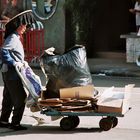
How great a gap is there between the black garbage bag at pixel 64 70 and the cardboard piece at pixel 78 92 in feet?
0.38

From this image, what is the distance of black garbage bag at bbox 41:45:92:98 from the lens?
28.6 ft

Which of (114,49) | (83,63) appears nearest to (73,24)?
(114,49)

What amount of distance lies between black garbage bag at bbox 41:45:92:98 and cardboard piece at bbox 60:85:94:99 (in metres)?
0.12

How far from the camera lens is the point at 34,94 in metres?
8.54

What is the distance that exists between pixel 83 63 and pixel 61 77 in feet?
1.32

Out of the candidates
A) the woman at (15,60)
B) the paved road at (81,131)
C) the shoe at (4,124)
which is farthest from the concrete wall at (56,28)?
the woman at (15,60)

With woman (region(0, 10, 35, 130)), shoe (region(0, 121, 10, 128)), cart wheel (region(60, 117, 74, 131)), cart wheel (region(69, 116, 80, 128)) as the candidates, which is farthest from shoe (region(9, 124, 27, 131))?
cart wheel (region(69, 116, 80, 128))

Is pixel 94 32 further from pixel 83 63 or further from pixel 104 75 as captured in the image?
pixel 83 63

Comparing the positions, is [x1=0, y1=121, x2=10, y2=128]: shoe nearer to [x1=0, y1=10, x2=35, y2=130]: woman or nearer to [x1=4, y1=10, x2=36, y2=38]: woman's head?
[x1=0, y1=10, x2=35, y2=130]: woman

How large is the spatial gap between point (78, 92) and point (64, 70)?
0.39 metres

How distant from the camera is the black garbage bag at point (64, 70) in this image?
8.70 meters

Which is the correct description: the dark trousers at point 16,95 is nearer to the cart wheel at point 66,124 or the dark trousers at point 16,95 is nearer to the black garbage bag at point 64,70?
the black garbage bag at point 64,70

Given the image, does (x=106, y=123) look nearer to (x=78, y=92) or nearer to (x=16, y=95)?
(x=78, y=92)

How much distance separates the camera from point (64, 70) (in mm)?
8719
